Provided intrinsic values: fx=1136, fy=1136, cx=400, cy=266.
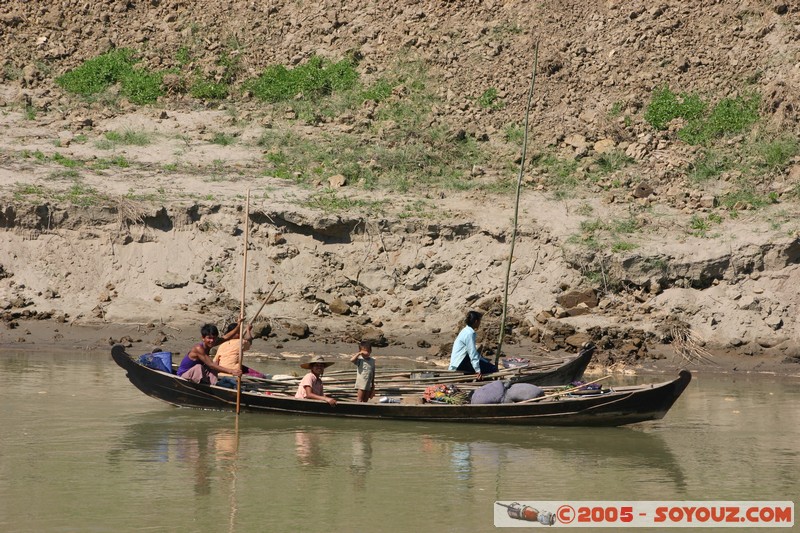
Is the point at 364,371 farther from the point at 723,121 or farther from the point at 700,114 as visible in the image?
the point at 700,114

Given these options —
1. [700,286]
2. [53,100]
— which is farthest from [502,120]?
[53,100]

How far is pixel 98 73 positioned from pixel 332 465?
52.2 ft

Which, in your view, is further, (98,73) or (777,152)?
(98,73)

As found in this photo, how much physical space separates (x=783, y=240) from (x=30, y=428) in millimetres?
11869

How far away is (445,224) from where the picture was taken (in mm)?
19203

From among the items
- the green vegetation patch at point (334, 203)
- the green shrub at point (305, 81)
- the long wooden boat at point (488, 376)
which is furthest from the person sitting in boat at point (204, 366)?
the green shrub at point (305, 81)

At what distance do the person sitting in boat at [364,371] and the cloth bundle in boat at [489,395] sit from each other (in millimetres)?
1169

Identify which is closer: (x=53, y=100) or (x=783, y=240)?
(x=783, y=240)

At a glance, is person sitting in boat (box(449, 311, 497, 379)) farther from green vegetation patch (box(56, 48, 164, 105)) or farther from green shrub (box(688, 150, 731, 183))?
green vegetation patch (box(56, 48, 164, 105))

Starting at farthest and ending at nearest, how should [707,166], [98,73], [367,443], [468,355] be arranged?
[98,73] < [707,166] < [468,355] < [367,443]

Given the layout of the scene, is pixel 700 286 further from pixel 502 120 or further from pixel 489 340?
pixel 502 120

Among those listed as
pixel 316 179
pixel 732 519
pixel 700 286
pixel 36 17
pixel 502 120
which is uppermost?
pixel 36 17

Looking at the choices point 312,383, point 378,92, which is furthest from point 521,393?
point 378,92

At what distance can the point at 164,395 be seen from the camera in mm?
13391
